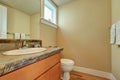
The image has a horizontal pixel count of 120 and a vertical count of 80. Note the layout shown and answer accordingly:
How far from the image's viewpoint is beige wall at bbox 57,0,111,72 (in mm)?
2141

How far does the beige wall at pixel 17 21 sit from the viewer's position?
1.19m

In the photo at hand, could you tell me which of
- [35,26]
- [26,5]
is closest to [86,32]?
[35,26]

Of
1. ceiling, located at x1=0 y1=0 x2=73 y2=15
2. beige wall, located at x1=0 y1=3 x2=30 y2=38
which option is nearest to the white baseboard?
beige wall, located at x1=0 y1=3 x2=30 y2=38

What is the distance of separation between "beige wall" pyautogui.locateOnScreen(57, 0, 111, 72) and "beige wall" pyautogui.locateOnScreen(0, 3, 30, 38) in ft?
4.54

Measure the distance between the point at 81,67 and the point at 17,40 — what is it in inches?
74.4

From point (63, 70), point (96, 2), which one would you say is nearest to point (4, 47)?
point (63, 70)

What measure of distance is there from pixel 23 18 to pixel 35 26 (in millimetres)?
328

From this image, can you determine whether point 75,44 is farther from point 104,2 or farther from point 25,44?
point 25,44

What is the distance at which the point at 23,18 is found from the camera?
4.64 ft

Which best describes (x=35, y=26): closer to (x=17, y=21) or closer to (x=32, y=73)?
(x=17, y=21)

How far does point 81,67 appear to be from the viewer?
8.05ft

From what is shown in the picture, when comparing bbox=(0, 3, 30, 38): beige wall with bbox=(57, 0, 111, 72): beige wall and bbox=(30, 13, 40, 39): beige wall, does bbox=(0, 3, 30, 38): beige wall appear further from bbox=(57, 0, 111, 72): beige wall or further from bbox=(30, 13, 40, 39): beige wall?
bbox=(57, 0, 111, 72): beige wall

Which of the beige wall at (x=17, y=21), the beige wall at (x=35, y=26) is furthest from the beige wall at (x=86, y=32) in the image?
the beige wall at (x=17, y=21)

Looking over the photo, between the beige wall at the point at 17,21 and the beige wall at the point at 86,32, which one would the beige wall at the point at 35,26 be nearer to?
the beige wall at the point at 17,21
